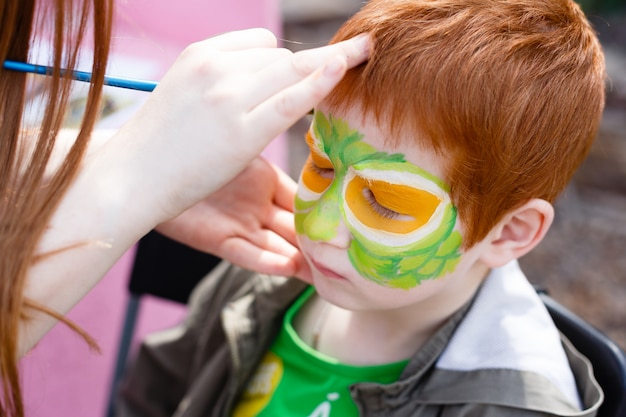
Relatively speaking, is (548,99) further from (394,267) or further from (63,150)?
(63,150)

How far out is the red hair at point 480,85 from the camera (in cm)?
87

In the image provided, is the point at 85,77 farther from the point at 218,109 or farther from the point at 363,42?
the point at 363,42

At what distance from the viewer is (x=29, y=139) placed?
919 mm

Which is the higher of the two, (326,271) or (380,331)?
(326,271)

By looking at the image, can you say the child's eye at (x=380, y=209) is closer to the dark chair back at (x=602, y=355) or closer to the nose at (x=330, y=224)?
the nose at (x=330, y=224)

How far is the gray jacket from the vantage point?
1010mm

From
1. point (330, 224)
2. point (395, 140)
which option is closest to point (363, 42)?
point (395, 140)

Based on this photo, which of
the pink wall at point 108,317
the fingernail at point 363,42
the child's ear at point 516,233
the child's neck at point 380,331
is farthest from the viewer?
the pink wall at point 108,317

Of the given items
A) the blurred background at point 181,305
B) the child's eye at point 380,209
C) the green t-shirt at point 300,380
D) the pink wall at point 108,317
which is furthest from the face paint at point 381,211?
the pink wall at point 108,317

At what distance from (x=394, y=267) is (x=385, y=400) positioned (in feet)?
0.76

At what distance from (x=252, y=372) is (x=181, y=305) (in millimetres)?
583

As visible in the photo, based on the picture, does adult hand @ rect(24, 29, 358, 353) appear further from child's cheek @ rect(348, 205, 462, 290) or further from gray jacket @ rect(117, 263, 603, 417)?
gray jacket @ rect(117, 263, 603, 417)

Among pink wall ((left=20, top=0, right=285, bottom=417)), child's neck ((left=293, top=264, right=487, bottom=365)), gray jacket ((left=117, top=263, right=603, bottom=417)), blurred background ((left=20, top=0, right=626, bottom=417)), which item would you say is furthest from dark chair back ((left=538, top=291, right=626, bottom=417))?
pink wall ((left=20, top=0, right=285, bottom=417))

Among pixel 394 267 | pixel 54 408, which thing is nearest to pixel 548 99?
pixel 394 267
